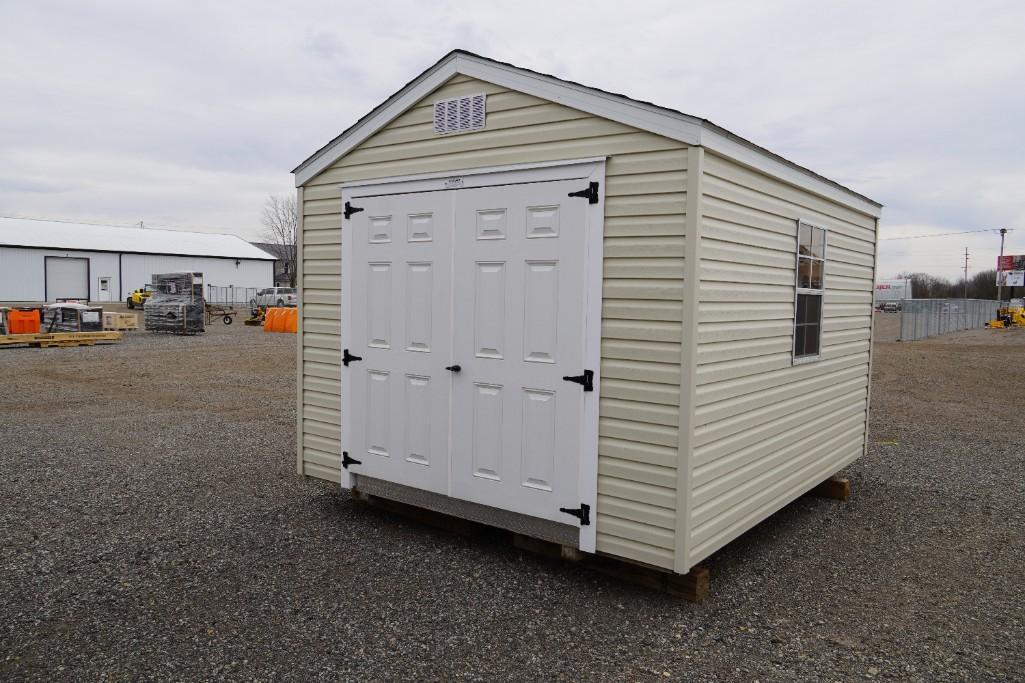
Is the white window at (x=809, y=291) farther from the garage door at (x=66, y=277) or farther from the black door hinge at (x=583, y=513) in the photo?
the garage door at (x=66, y=277)

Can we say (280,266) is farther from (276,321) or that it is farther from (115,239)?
(276,321)

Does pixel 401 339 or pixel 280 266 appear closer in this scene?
pixel 401 339

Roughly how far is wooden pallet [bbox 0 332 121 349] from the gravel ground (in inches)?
494

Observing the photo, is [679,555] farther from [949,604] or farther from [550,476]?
[949,604]

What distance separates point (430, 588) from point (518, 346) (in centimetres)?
154

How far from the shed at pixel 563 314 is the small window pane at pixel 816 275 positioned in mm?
23

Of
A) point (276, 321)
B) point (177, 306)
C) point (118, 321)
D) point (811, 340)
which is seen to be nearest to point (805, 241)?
point (811, 340)

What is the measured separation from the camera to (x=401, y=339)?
5.32 m

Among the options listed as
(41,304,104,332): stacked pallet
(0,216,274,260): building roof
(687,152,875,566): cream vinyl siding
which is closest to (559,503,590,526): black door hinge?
(687,152,875,566): cream vinyl siding

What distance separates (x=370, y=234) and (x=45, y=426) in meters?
6.18

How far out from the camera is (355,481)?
5.71 meters

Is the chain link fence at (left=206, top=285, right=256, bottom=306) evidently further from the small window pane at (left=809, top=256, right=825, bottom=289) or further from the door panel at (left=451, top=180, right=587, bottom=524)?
the small window pane at (left=809, top=256, right=825, bottom=289)

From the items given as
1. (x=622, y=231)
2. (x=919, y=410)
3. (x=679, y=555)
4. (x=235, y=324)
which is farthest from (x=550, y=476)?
(x=235, y=324)

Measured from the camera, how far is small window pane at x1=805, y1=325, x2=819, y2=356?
228 inches
